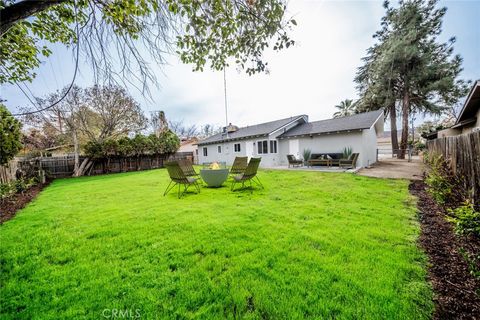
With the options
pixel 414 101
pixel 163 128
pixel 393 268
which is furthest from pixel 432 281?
pixel 163 128

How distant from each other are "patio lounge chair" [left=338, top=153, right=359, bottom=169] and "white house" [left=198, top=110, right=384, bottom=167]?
111 cm

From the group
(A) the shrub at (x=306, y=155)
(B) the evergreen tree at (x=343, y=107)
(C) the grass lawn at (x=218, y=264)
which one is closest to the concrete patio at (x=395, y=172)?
(A) the shrub at (x=306, y=155)

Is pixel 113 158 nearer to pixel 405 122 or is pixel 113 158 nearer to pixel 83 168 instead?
pixel 83 168

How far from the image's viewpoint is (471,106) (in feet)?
27.1

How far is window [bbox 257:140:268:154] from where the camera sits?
56.6 ft

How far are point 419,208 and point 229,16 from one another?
589cm

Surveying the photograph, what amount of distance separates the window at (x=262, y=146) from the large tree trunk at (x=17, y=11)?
15924 millimetres

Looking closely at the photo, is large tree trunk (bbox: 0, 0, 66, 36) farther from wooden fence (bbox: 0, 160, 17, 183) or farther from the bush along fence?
the bush along fence

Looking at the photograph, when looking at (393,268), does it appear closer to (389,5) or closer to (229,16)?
(229,16)

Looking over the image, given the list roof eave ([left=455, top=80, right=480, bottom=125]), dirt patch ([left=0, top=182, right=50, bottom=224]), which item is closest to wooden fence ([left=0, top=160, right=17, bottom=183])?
dirt patch ([left=0, top=182, right=50, bottom=224])

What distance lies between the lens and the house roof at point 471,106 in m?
6.71

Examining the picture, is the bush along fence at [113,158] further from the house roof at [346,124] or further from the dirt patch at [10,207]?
the house roof at [346,124]

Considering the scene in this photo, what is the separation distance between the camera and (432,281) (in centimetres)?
215

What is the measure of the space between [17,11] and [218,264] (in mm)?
3258
